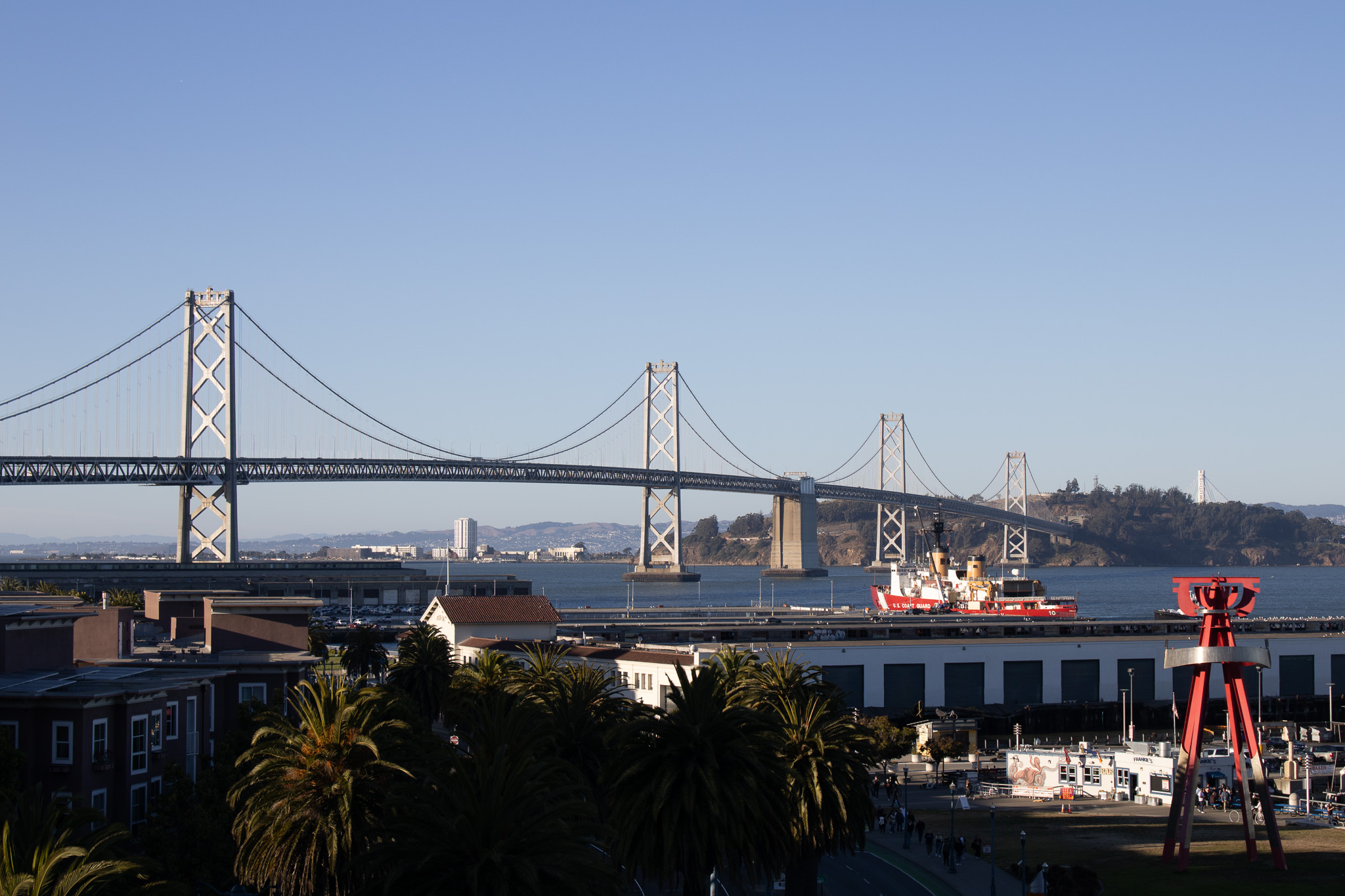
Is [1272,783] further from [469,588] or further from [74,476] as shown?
[74,476]

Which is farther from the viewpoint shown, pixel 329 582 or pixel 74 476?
pixel 329 582

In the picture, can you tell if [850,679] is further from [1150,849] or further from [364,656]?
[1150,849]

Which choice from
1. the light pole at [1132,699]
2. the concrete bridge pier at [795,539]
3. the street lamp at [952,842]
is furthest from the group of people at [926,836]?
the concrete bridge pier at [795,539]

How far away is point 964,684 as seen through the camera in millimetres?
55562

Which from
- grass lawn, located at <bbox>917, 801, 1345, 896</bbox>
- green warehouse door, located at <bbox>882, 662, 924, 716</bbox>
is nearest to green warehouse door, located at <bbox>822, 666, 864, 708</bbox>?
green warehouse door, located at <bbox>882, 662, 924, 716</bbox>

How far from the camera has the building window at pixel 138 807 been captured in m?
23.5

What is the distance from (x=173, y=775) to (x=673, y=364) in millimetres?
159789

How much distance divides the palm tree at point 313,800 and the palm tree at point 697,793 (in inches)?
164

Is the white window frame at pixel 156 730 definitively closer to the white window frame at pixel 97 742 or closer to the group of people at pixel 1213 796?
the white window frame at pixel 97 742

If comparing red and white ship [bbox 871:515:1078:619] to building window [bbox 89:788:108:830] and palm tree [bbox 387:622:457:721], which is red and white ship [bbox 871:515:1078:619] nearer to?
palm tree [bbox 387:622:457:721]

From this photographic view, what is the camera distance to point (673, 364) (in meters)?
182

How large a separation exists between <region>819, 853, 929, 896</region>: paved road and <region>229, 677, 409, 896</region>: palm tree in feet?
40.6

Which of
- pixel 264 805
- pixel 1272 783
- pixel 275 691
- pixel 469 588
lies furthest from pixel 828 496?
pixel 264 805

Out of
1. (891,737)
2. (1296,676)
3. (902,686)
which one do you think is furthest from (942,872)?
(1296,676)
